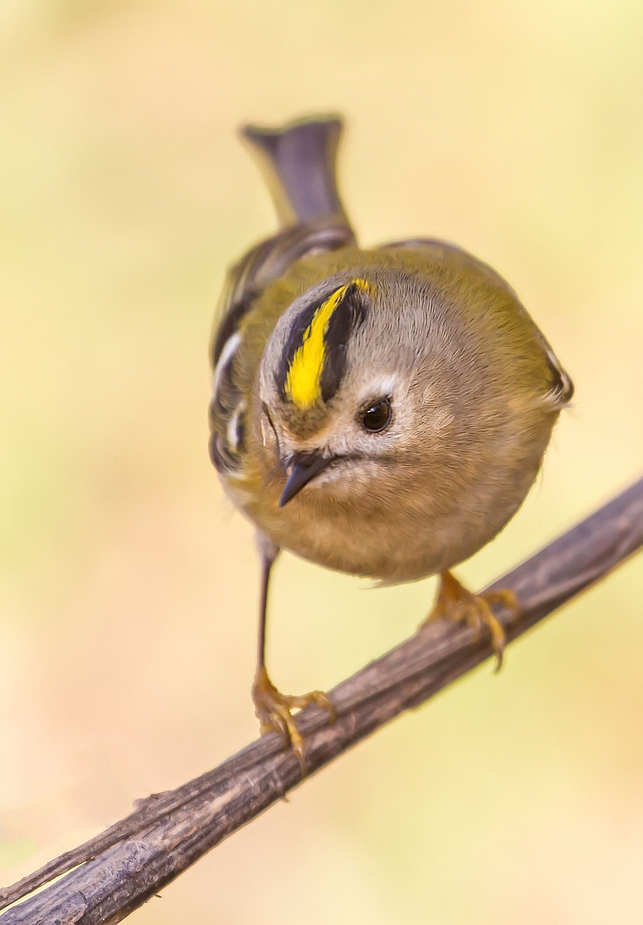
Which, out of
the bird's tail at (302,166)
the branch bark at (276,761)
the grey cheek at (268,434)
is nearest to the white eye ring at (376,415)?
the grey cheek at (268,434)

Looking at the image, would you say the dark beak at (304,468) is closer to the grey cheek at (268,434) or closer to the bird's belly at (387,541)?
the grey cheek at (268,434)

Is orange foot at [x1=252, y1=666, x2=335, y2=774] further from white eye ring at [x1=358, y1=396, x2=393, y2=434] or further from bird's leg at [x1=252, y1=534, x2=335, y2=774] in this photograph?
white eye ring at [x1=358, y1=396, x2=393, y2=434]

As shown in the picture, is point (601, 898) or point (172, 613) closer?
point (601, 898)

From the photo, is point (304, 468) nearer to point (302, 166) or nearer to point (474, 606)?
point (474, 606)

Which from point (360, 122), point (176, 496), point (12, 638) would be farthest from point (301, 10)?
point (12, 638)

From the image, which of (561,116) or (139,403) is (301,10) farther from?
(139,403)

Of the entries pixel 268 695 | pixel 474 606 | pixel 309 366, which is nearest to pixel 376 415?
pixel 309 366

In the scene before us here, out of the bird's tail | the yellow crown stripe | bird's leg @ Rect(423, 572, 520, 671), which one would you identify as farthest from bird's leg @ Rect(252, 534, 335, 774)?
the bird's tail
